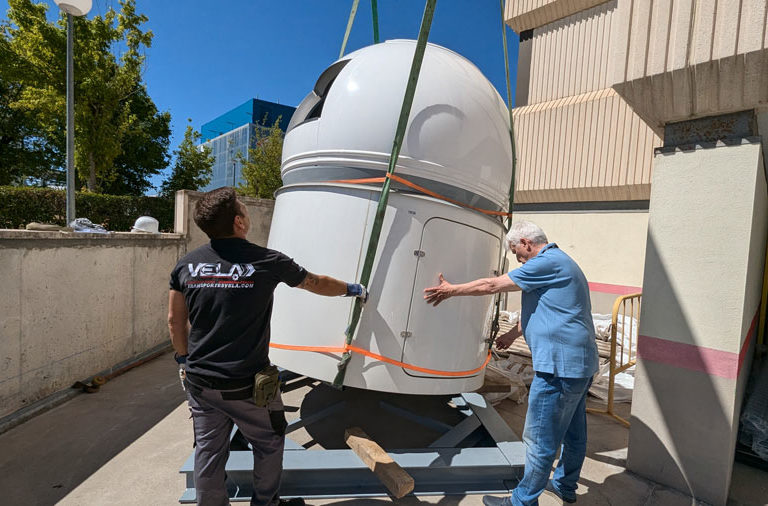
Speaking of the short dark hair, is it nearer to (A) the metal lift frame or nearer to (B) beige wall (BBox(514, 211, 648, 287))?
(A) the metal lift frame

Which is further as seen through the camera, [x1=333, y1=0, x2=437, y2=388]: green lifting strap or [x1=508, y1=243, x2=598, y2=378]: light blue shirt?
[x1=333, y1=0, x2=437, y2=388]: green lifting strap

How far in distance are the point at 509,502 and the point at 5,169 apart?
26.0 meters

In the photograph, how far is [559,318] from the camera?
8.08ft

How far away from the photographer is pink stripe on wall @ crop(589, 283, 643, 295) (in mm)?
7877

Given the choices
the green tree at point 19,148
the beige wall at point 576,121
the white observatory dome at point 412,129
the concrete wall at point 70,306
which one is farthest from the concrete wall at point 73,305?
the green tree at point 19,148

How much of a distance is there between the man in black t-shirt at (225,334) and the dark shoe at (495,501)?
1492mm

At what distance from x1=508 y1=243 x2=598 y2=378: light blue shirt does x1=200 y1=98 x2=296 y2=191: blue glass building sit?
39.8 metres

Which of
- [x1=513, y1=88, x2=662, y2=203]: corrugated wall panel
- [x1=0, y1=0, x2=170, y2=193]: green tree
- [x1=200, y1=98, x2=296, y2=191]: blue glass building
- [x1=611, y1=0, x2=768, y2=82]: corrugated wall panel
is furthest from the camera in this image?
[x1=200, y1=98, x2=296, y2=191]: blue glass building

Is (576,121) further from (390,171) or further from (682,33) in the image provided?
(390,171)

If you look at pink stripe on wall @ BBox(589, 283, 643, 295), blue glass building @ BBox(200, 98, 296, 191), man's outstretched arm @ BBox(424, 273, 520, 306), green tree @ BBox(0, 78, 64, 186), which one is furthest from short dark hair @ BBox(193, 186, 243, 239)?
blue glass building @ BBox(200, 98, 296, 191)

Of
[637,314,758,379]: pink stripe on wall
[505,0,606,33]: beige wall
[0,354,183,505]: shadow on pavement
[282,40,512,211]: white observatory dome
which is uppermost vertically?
[505,0,606,33]: beige wall

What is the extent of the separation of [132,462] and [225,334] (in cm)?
197

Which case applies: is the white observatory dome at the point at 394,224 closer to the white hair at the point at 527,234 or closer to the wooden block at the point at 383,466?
the white hair at the point at 527,234

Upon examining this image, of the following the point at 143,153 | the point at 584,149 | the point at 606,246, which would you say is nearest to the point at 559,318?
the point at 606,246
